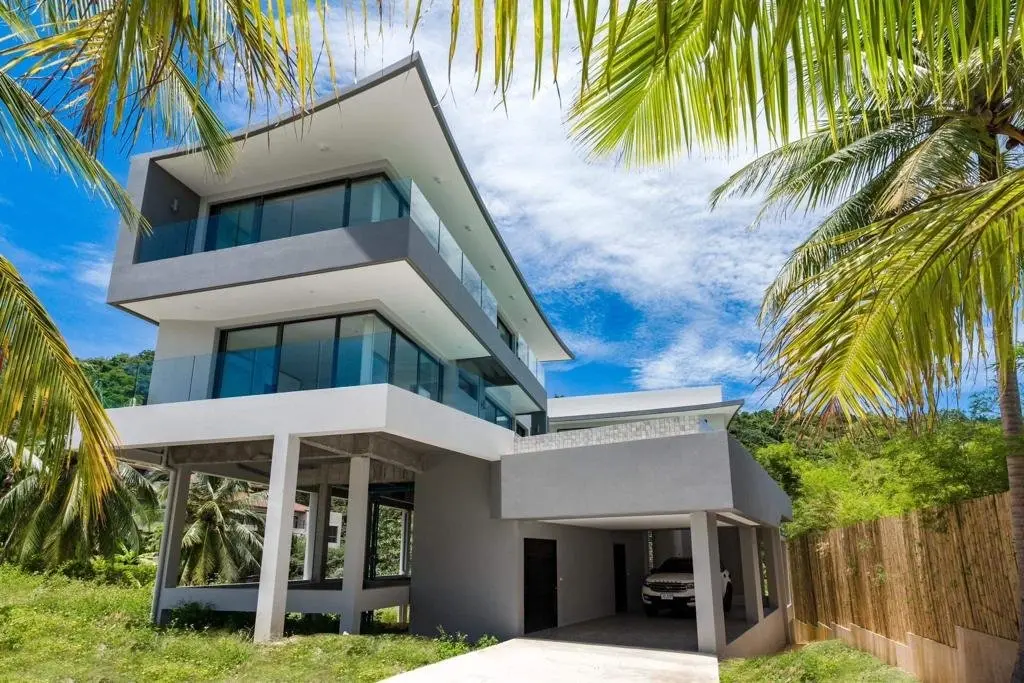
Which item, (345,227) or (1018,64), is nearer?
(1018,64)

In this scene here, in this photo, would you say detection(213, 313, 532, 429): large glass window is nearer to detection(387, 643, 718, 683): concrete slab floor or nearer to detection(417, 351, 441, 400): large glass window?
detection(417, 351, 441, 400): large glass window


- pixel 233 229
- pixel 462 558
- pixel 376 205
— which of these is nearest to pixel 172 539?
pixel 462 558

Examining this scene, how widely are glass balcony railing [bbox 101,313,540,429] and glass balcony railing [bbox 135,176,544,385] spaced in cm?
200

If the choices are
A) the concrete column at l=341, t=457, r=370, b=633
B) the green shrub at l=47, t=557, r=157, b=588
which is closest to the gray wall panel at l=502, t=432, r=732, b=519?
the concrete column at l=341, t=457, r=370, b=633

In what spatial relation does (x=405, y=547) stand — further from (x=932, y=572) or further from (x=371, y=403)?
(x=932, y=572)

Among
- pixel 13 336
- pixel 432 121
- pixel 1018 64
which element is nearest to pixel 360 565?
pixel 432 121

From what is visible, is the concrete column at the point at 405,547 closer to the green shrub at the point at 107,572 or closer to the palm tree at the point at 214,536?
the palm tree at the point at 214,536

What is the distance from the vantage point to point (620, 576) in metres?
21.3

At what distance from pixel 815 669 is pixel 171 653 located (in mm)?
9178

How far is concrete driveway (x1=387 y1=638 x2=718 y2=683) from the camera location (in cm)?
970

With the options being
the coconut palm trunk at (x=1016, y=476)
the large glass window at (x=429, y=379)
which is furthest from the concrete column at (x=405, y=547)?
the coconut palm trunk at (x=1016, y=476)

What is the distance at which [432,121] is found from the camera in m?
14.0

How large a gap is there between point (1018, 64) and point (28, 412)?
7278 millimetres

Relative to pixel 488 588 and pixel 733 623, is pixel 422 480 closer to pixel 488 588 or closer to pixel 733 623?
pixel 488 588
